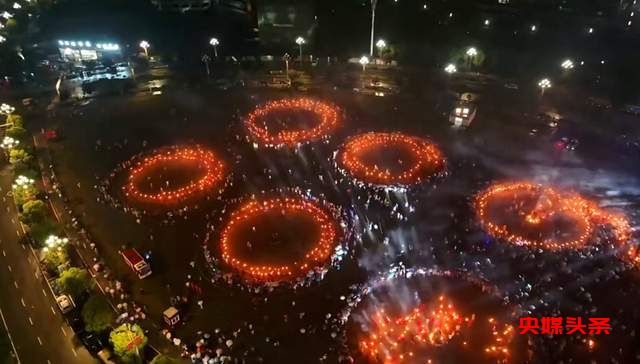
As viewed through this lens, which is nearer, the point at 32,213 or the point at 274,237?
the point at 32,213

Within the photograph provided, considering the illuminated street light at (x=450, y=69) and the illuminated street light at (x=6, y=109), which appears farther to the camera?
the illuminated street light at (x=450, y=69)

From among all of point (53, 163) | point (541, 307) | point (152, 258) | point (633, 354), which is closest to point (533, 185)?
point (541, 307)

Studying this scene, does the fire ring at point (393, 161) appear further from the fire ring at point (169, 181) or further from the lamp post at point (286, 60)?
the lamp post at point (286, 60)

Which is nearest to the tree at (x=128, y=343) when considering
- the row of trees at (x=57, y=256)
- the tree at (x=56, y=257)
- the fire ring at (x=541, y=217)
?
the row of trees at (x=57, y=256)

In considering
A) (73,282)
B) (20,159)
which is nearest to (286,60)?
(20,159)

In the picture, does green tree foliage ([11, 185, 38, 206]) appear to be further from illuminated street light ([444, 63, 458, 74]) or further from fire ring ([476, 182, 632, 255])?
illuminated street light ([444, 63, 458, 74])

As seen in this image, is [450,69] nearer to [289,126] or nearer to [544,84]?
[544,84]
